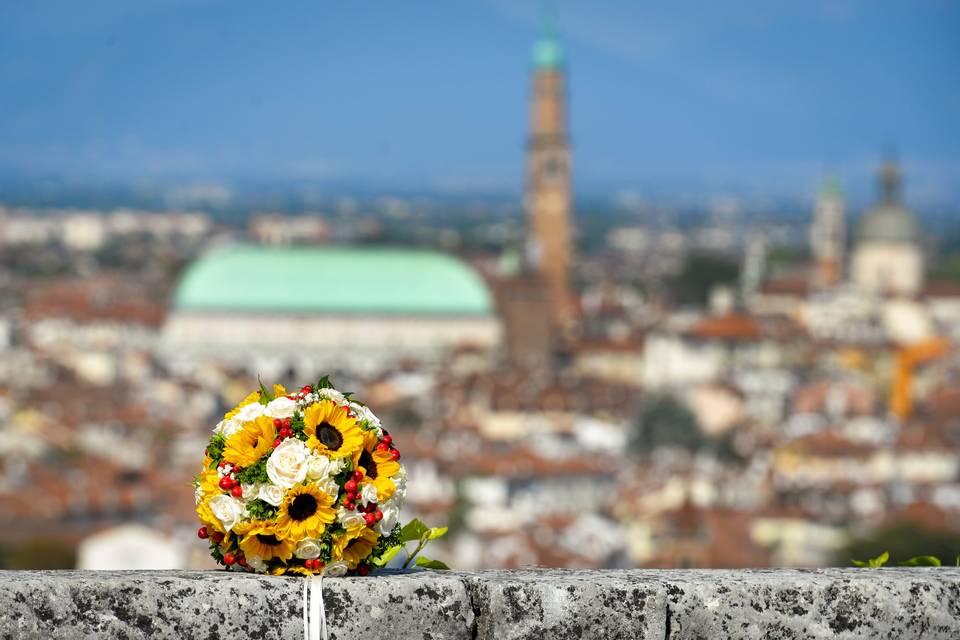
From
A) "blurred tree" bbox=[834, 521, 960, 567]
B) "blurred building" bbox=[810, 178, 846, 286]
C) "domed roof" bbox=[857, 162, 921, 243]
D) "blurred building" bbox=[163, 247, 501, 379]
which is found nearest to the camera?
"blurred tree" bbox=[834, 521, 960, 567]

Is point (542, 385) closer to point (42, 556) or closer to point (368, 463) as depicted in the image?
point (42, 556)

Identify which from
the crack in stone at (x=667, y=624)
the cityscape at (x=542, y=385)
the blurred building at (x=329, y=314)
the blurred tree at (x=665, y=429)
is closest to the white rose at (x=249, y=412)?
the crack in stone at (x=667, y=624)

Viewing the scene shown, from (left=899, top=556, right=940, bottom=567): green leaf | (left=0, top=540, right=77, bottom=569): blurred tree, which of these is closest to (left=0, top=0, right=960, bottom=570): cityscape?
(left=0, top=540, right=77, bottom=569): blurred tree

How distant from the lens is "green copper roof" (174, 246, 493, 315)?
80.4 metres

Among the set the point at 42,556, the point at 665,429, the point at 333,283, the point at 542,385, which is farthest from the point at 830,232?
the point at 42,556

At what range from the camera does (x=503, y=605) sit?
271 centimetres

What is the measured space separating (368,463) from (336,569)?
0.19 metres

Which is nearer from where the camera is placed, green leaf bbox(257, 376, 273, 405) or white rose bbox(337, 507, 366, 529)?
white rose bbox(337, 507, 366, 529)

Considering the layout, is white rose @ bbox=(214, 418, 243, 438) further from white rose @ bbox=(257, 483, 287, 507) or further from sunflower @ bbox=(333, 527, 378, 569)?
sunflower @ bbox=(333, 527, 378, 569)

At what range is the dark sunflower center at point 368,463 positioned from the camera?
288cm

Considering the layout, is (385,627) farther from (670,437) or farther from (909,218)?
(909,218)

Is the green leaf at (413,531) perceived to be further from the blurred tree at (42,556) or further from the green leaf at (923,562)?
the blurred tree at (42,556)

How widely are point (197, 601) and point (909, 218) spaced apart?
79.8 m

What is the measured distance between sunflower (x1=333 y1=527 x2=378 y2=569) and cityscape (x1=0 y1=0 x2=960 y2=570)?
12.0 meters
